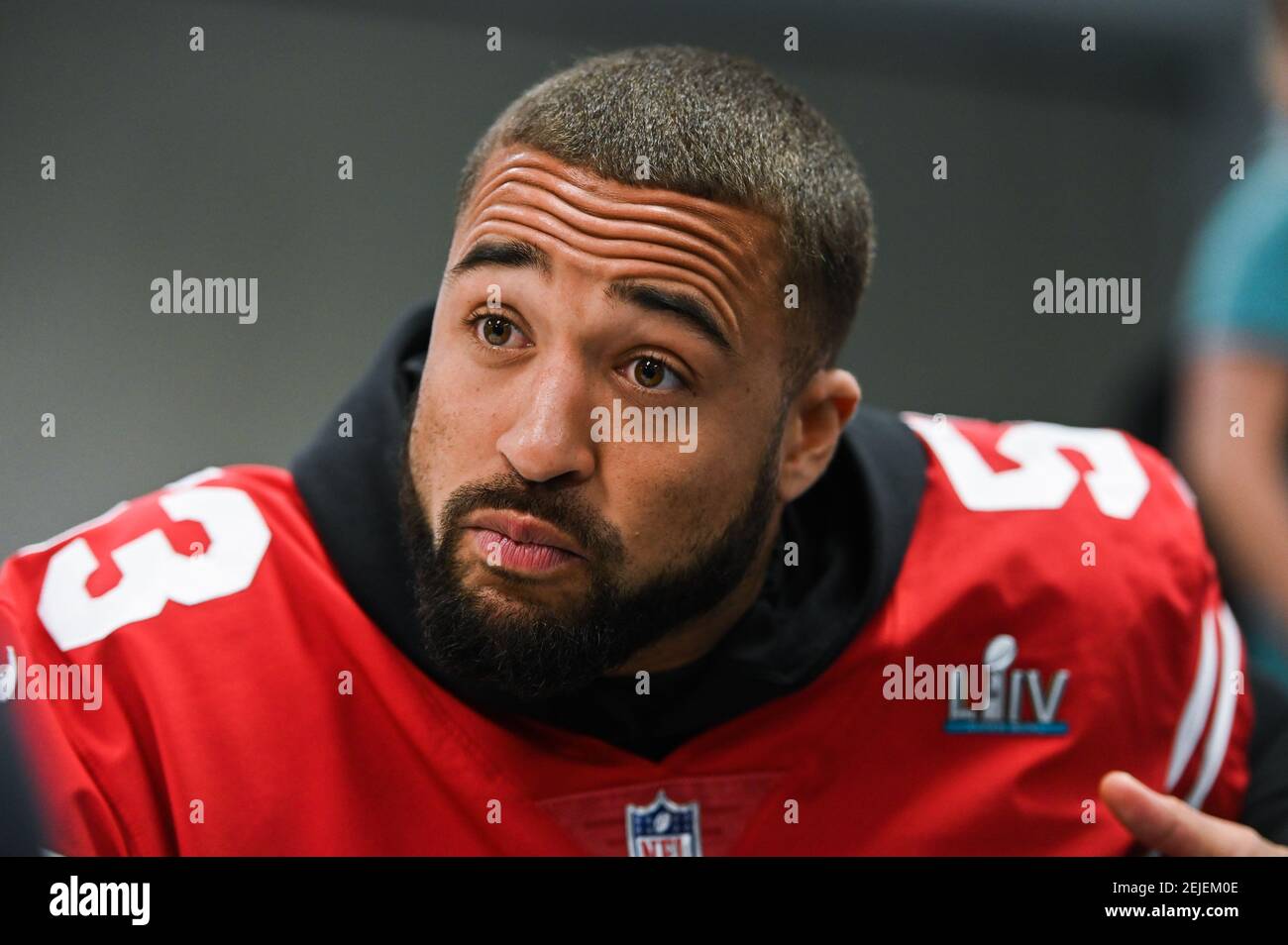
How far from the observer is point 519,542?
38.0 inches

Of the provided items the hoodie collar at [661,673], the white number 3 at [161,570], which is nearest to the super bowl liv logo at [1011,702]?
the hoodie collar at [661,673]

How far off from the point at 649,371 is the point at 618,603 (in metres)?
0.17

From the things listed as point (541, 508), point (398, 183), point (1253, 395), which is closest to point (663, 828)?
point (541, 508)

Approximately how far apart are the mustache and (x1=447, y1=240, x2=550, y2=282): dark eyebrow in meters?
0.15

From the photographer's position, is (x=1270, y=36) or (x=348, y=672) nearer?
(x=348, y=672)

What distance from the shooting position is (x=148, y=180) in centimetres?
183

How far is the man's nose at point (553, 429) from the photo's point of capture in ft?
3.08

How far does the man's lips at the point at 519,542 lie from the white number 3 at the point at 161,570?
214 millimetres

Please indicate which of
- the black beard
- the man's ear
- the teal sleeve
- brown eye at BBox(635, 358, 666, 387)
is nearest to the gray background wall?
the black beard

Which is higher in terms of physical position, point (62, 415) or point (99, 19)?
point (99, 19)

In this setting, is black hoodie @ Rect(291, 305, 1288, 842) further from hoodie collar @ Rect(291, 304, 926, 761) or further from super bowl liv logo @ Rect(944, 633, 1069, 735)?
super bowl liv logo @ Rect(944, 633, 1069, 735)

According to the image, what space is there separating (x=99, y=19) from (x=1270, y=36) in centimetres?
143
